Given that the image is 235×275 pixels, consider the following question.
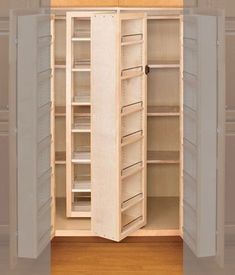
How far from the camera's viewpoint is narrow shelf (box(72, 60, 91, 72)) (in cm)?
505

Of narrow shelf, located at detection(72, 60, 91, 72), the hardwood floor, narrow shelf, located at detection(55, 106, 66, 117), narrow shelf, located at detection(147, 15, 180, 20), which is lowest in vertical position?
the hardwood floor

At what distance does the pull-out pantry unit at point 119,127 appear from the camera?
3342mm

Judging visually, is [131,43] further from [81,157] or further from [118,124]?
[81,157]

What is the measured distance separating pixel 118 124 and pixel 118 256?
0.87 m

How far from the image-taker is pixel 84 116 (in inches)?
215

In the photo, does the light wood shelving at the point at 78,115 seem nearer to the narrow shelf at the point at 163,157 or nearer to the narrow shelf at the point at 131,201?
the narrow shelf at the point at 131,201

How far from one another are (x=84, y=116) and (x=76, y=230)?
1.02 m

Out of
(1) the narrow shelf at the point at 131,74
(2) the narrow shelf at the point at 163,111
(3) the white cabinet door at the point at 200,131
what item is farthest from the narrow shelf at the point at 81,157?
(3) the white cabinet door at the point at 200,131

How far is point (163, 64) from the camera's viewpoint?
18.0ft

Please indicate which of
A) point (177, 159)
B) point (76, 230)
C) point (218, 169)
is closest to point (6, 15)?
point (218, 169)

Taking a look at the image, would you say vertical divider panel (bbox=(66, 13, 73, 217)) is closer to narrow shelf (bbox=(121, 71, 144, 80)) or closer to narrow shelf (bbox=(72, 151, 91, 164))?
narrow shelf (bbox=(72, 151, 91, 164))

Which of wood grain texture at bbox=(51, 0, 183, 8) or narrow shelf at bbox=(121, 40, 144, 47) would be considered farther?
wood grain texture at bbox=(51, 0, 183, 8)

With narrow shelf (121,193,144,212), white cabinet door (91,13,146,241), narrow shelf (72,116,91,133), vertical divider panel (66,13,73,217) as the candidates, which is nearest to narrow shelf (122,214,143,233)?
white cabinet door (91,13,146,241)

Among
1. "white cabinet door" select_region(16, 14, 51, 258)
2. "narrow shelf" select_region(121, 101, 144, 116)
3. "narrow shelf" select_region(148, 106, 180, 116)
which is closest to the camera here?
"white cabinet door" select_region(16, 14, 51, 258)
